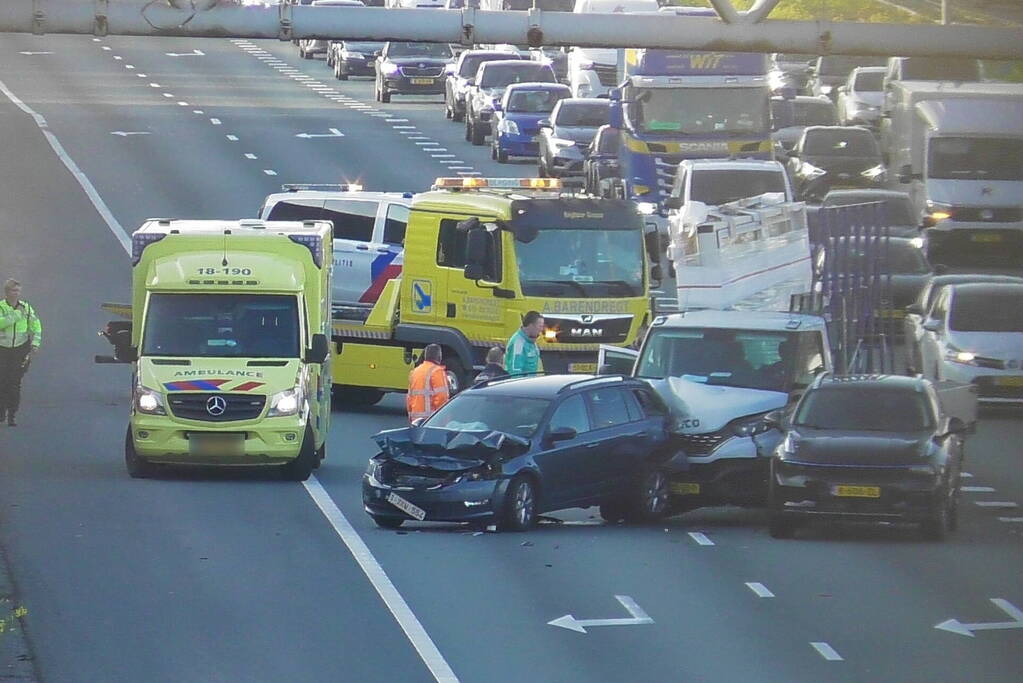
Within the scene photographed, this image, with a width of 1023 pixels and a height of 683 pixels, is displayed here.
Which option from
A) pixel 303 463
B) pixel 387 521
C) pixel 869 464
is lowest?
pixel 303 463

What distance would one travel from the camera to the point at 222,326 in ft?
79.9

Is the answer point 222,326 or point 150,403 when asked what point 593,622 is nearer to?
point 150,403

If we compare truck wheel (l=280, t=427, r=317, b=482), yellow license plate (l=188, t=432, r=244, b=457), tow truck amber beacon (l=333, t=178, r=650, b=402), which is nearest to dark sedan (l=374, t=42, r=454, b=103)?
tow truck amber beacon (l=333, t=178, r=650, b=402)

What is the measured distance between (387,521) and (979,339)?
11019 millimetres

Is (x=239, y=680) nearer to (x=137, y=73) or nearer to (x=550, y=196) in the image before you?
(x=550, y=196)

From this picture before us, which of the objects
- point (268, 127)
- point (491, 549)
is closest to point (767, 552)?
point (491, 549)

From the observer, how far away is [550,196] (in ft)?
94.1

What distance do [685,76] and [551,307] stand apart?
1502 cm

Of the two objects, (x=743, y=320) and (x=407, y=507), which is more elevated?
(x=743, y=320)

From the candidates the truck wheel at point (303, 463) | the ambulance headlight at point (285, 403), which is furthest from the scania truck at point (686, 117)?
the ambulance headlight at point (285, 403)

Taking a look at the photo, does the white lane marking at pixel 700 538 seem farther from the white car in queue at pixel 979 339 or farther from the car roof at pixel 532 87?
the car roof at pixel 532 87

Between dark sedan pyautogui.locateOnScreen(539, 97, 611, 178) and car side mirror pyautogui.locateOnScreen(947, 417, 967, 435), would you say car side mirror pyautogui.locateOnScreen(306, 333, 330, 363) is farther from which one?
dark sedan pyautogui.locateOnScreen(539, 97, 611, 178)

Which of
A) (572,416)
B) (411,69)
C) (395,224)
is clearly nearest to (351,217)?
(395,224)

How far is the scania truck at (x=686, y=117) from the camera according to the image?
138 feet
